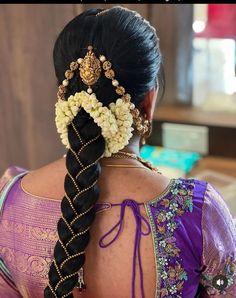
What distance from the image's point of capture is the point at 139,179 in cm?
81

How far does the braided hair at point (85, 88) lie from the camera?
76 centimetres

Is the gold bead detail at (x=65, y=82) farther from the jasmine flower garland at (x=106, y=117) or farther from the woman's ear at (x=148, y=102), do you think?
the woman's ear at (x=148, y=102)

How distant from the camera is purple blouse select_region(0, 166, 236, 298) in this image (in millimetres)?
794

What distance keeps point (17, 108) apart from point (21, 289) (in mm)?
713

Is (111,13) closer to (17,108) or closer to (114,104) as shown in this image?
(114,104)

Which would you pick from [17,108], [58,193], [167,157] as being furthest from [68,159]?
[167,157]

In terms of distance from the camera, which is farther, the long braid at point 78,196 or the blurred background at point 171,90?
the blurred background at point 171,90

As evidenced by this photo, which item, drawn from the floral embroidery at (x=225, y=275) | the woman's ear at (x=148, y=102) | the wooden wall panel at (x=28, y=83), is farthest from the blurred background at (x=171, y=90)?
the floral embroidery at (x=225, y=275)

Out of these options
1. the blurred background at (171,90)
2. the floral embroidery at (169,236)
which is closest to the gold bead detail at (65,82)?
the floral embroidery at (169,236)

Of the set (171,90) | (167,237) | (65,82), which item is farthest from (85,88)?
(171,90)

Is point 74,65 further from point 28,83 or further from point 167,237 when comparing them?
point 28,83

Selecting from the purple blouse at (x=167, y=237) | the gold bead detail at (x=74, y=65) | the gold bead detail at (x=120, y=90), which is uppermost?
the gold bead detail at (x=74, y=65)

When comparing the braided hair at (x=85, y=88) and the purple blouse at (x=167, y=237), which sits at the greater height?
the braided hair at (x=85, y=88)

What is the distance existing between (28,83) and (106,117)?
0.75 m
